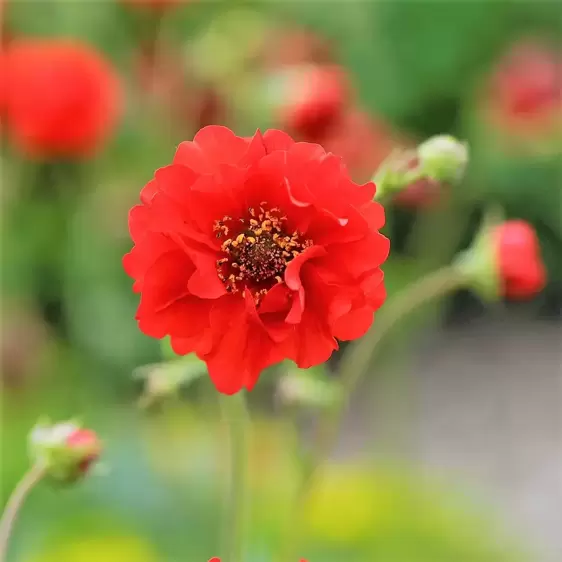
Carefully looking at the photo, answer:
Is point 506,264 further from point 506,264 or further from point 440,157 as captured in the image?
point 440,157

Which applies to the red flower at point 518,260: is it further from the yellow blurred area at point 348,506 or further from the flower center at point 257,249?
the yellow blurred area at point 348,506

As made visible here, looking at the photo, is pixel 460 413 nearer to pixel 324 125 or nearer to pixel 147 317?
pixel 324 125

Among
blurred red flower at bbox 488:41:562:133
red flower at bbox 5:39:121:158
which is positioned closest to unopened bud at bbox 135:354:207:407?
red flower at bbox 5:39:121:158

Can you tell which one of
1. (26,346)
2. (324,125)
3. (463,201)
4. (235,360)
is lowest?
(235,360)

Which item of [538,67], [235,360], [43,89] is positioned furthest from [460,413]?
[235,360]

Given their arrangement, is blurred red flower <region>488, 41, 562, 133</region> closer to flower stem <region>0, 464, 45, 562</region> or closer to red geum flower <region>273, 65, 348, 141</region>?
red geum flower <region>273, 65, 348, 141</region>

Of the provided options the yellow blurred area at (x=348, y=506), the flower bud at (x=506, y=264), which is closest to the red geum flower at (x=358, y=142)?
the flower bud at (x=506, y=264)
